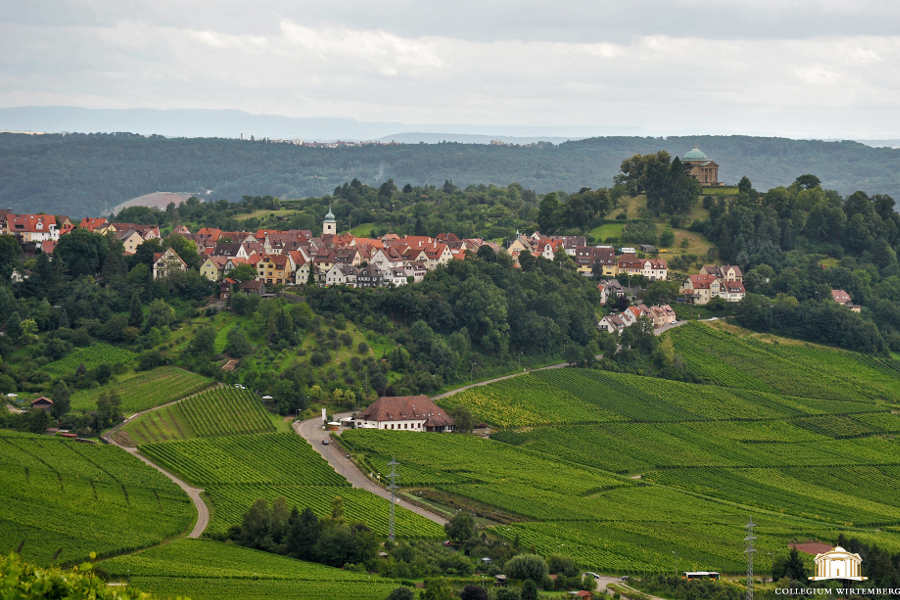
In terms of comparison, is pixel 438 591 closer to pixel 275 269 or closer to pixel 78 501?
pixel 78 501

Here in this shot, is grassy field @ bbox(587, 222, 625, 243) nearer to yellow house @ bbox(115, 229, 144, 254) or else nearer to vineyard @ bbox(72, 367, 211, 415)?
yellow house @ bbox(115, 229, 144, 254)

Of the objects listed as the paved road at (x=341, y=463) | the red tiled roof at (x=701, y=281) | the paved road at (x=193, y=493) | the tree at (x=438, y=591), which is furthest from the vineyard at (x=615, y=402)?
→ the tree at (x=438, y=591)

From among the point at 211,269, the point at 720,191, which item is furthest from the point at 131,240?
the point at 720,191

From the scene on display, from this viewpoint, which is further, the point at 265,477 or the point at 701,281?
the point at 701,281

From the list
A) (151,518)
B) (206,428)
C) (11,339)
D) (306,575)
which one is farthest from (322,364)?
(306,575)

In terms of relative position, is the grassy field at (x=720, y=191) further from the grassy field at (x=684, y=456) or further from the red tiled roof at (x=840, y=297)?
the grassy field at (x=684, y=456)

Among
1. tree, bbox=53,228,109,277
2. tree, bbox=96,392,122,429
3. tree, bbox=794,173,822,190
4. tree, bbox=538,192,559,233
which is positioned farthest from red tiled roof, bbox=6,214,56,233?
tree, bbox=794,173,822,190
